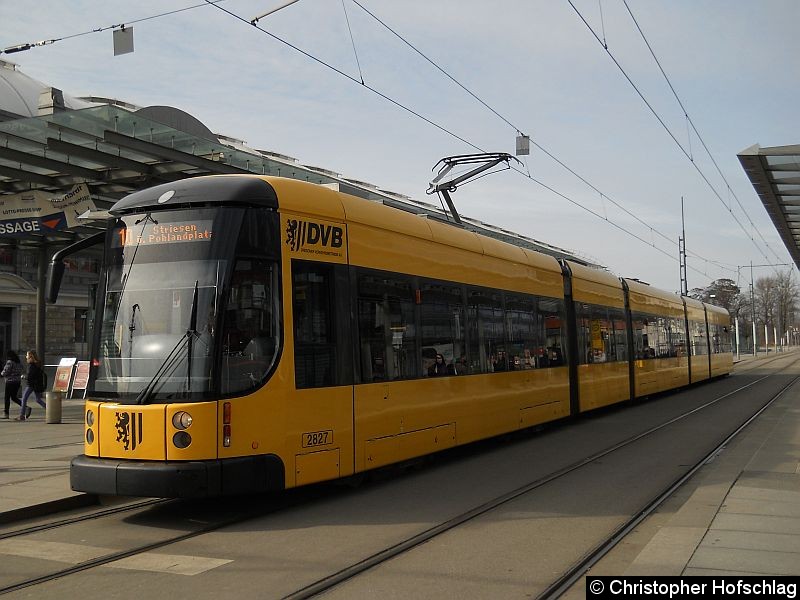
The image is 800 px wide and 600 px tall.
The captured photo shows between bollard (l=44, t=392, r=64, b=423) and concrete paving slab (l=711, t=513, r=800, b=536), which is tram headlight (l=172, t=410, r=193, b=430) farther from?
bollard (l=44, t=392, r=64, b=423)

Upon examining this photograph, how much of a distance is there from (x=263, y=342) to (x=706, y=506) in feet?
15.2

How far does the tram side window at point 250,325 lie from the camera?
8.02 meters

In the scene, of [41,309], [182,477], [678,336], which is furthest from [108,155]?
[678,336]

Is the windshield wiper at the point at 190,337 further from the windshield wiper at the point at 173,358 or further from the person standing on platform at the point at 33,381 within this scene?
the person standing on platform at the point at 33,381

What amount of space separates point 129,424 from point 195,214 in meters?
2.14

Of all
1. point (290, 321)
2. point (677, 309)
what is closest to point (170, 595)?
point (290, 321)

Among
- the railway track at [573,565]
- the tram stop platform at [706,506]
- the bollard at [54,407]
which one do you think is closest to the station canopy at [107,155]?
the bollard at [54,407]

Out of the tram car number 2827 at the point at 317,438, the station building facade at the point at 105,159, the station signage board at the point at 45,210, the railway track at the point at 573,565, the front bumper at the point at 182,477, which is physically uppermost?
the station building facade at the point at 105,159

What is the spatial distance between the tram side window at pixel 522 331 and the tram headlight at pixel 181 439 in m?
7.10

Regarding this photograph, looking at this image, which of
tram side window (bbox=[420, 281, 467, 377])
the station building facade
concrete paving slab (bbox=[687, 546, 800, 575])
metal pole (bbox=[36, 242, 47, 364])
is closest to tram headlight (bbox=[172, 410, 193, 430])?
the station building facade

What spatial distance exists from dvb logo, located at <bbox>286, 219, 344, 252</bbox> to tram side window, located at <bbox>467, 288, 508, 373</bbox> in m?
3.65

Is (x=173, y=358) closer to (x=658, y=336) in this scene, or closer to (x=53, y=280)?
(x=53, y=280)

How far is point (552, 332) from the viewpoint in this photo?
16203mm

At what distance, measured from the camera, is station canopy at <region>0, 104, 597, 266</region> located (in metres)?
14.9
